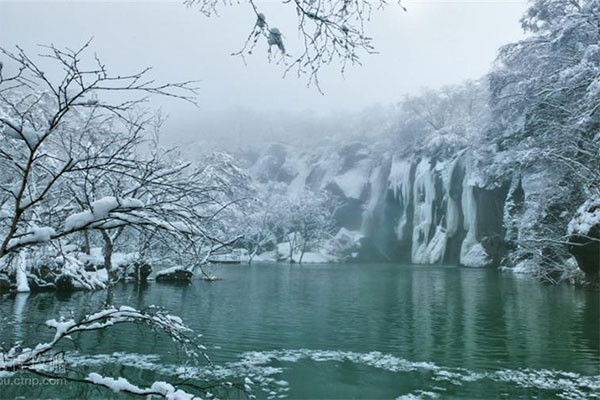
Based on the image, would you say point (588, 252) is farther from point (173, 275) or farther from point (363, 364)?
point (173, 275)

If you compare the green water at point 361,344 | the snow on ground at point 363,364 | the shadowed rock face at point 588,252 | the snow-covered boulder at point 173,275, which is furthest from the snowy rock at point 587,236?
the snow-covered boulder at point 173,275

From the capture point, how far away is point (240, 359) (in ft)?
27.1

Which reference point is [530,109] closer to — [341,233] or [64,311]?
[64,311]

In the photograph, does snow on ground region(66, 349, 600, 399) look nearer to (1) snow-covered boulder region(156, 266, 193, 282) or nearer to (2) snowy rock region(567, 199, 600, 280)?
(2) snowy rock region(567, 199, 600, 280)

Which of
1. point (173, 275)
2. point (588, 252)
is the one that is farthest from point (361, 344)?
point (173, 275)

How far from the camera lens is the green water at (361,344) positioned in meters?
6.83

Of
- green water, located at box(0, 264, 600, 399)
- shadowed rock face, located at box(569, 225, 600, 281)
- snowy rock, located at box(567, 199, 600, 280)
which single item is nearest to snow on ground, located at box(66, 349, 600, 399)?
green water, located at box(0, 264, 600, 399)

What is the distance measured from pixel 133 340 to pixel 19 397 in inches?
140

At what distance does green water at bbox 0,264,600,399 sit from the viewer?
22.4 ft

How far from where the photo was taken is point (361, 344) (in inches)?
380

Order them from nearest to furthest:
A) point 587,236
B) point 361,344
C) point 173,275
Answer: point 361,344 → point 587,236 → point 173,275

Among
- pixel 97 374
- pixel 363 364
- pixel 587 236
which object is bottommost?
pixel 363 364

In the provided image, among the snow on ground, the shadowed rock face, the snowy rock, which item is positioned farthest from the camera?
the shadowed rock face

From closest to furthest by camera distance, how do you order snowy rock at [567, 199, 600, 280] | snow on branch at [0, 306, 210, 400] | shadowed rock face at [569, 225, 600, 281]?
1. snow on branch at [0, 306, 210, 400]
2. snowy rock at [567, 199, 600, 280]
3. shadowed rock face at [569, 225, 600, 281]
